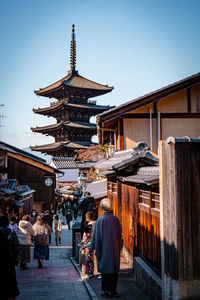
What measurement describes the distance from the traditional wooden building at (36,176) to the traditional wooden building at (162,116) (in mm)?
18181

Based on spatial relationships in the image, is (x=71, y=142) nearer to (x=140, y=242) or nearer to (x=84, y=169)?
(x=84, y=169)

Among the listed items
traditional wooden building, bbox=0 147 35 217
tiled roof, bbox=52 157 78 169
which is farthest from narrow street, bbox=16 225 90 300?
tiled roof, bbox=52 157 78 169

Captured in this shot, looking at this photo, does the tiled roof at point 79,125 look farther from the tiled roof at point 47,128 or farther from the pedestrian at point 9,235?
the pedestrian at point 9,235

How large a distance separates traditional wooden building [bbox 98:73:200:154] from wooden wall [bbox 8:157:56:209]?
719 inches

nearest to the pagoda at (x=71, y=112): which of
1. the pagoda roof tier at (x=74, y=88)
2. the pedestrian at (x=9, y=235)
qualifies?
the pagoda roof tier at (x=74, y=88)

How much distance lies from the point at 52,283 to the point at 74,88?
3447 cm

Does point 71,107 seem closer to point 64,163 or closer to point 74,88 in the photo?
point 74,88

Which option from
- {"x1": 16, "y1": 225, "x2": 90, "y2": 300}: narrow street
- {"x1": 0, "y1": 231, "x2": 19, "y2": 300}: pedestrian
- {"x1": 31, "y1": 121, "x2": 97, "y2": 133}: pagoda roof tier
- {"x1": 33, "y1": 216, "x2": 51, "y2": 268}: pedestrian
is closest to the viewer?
{"x1": 0, "y1": 231, "x2": 19, "y2": 300}: pedestrian

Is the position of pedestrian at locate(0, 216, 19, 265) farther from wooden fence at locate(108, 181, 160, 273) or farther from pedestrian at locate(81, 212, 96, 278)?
wooden fence at locate(108, 181, 160, 273)

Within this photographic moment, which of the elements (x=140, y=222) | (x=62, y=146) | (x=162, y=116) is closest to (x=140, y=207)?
(x=140, y=222)

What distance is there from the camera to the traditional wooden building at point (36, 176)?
28.3 meters

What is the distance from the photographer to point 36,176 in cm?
Answer: 2911

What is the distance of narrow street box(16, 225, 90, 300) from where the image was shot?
6.00 m

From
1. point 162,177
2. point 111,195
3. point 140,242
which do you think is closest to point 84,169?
point 111,195
